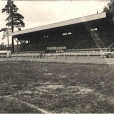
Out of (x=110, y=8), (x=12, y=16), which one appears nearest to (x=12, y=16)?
(x=12, y=16)

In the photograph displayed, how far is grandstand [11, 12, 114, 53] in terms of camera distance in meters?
28.2

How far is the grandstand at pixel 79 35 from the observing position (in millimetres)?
28222

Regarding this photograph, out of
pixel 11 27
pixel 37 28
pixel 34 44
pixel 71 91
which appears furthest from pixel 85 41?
pixel 11 27

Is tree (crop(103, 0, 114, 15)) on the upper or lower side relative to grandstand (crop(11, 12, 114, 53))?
upper

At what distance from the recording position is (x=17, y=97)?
6.20m

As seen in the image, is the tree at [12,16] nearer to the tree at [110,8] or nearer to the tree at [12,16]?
the tree at [12,16]

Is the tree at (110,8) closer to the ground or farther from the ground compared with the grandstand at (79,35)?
farther from the ground

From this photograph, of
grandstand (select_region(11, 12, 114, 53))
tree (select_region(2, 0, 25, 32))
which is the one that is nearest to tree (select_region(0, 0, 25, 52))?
tree (select_region(2, 0, 25, 32))

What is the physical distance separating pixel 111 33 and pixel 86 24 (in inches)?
148

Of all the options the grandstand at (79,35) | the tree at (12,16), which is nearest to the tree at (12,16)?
the tree at (12,16)

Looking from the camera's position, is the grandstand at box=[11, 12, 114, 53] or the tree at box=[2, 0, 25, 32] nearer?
the grandstand at box=[11, 12, 114, 53]

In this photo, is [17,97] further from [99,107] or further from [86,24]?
[86,24]

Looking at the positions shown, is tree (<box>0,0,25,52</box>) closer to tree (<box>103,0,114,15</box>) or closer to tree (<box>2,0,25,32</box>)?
tree (<box>2,0,25,32</box>)

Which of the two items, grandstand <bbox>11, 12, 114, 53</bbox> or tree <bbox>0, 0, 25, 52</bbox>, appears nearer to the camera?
grandstand <bbox>11, 12, 114, 53</bbox>
